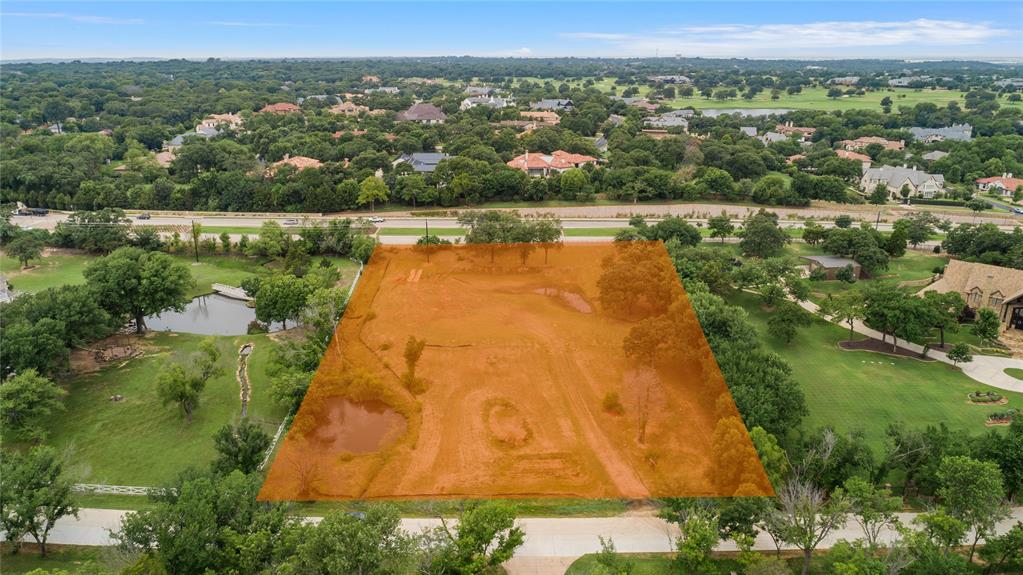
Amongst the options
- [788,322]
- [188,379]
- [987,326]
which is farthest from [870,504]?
[188,379]

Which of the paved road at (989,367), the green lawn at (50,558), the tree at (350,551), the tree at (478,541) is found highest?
the tree at (350,551)

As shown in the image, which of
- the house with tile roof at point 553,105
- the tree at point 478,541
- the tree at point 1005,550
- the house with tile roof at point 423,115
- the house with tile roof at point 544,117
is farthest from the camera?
the house with tile roof at point 553,105

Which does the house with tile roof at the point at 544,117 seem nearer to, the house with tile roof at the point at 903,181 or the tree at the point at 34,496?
the house with tile roof at the point at 903,181

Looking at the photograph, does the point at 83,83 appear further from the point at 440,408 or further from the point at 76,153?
the point at 440,408

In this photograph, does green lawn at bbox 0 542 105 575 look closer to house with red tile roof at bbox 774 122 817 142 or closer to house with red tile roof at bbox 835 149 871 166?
house with red tile roof at bbox 835 149 871 166

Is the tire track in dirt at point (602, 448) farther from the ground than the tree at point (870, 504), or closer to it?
farther from the ground

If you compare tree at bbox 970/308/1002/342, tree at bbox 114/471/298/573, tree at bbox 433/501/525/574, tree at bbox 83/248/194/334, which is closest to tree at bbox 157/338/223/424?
tree at bbox 83/248/194/334

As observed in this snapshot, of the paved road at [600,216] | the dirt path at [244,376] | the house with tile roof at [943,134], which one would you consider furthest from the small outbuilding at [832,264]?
the house with tile roof at [943,134]
